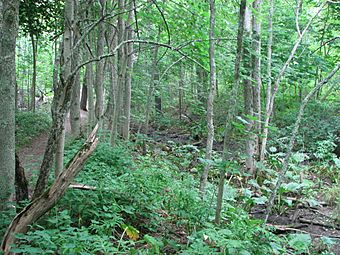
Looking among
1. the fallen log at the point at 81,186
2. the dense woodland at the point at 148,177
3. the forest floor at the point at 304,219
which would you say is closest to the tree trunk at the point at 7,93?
the dense woodland at the point at 148,177

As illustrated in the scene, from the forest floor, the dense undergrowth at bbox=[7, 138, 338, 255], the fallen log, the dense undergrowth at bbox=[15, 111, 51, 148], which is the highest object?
the dense undergrowth at bbox=[15, 111, 51, 148]

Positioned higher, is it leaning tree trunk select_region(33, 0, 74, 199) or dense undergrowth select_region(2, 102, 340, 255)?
leaning tree trunk select_region(33, 0, 74, 199)

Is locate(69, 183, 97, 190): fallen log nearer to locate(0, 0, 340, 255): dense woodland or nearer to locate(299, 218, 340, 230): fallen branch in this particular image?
locate(0, 0, 340, 255): dense woodland

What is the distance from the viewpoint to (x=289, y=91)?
19062 millimetres

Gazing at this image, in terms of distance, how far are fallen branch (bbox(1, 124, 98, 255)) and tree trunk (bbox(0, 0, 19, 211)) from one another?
0.65 metres

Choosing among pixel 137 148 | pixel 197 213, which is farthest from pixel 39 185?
pixel 137 148

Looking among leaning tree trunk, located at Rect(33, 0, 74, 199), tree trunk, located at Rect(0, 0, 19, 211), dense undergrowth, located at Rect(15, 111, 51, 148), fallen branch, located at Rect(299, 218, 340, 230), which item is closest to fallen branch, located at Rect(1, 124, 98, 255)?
leaning tree trunk, located at Rect(33, 0, 74, 199)

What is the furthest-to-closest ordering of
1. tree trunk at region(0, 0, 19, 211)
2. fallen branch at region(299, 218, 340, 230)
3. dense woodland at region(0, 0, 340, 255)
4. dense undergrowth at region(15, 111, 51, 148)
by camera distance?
dense undergrowth at region(15, 111, 51, 148)
fallen branch at region(299, 218, 340, 230)
tree trunk at region(0, 0, 19, 211)
dense woodland at region(0, 0, 340, 255)

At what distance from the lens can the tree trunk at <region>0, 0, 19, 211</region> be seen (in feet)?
11.7

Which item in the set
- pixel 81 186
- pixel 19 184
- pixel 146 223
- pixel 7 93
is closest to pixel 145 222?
pixel 146 223

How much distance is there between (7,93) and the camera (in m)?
3.64

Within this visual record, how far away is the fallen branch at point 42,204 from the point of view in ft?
9.43

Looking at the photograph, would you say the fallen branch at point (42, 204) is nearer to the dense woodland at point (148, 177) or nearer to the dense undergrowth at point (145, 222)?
the dense woodland at point (148, 177)

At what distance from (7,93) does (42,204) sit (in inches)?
53.8
